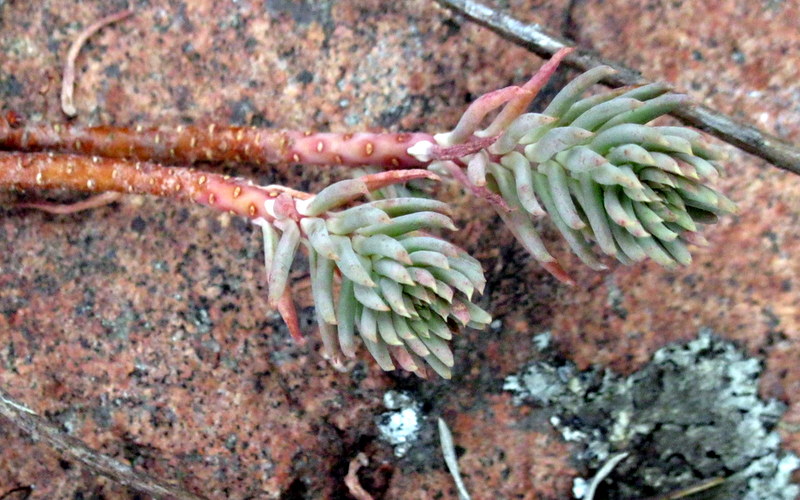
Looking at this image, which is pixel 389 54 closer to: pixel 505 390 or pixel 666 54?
pixel 666 54

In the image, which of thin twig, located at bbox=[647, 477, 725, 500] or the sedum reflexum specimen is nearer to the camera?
the sedum reflexum specimen

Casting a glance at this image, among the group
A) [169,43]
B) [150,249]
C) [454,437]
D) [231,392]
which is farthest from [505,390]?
[169,43]

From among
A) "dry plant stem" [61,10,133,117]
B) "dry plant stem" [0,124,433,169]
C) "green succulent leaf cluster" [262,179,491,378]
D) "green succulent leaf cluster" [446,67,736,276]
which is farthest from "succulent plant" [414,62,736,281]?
"dry plant stem" [61,10,133,117]

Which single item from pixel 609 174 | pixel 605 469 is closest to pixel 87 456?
pixel 605 469

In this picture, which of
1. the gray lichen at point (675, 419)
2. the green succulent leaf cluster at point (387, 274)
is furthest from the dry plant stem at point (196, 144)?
the gray lichen at point (675, 419)

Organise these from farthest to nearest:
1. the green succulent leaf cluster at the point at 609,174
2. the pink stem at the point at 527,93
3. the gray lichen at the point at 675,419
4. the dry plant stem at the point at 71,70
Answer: the dry plant stem at the point at 71,70 → the gray lichen at the point at 675,419 → the pink stem at the point at 527,93 → the green succulent leaf cluster at the point at 609,174

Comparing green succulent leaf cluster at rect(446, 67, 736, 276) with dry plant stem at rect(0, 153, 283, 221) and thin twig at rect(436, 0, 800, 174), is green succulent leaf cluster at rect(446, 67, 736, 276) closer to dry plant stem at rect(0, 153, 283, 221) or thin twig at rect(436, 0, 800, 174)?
thin twig at rect(436, 0, 800, 174)

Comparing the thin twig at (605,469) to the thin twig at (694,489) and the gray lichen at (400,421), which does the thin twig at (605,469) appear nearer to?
the thin twig at (694,489)

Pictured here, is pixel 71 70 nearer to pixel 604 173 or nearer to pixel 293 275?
pixel 293 275
